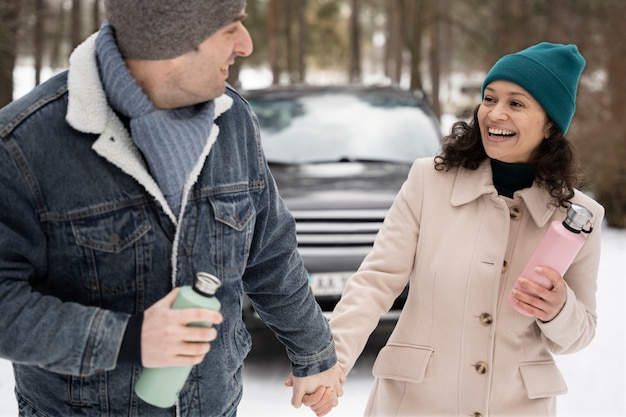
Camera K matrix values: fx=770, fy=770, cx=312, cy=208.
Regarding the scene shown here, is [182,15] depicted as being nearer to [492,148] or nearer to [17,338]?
[17,338]

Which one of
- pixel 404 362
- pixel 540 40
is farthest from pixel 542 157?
pixel 540 40

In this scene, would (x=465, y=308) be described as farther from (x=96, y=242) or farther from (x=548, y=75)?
(x=96, y=242)

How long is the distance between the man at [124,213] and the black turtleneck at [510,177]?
107 centimetres

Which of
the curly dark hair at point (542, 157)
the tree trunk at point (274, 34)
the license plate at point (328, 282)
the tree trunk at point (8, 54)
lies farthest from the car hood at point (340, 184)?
the tree trunk at point (274, 34)

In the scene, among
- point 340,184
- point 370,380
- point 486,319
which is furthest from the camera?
point 340,184

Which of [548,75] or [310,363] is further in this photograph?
[548,75]

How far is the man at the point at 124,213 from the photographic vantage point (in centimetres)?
158

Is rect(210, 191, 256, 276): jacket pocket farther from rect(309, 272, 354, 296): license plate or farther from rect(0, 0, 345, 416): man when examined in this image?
rect(309, 272, 354, 296): license plate

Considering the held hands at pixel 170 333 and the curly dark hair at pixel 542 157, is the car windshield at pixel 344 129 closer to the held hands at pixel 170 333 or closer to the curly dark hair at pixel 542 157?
the curly dark hair at pixel 542 157

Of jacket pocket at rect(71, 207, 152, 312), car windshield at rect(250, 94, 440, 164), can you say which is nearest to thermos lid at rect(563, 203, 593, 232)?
jacket pocket at rect(71, 207, 152, 312)

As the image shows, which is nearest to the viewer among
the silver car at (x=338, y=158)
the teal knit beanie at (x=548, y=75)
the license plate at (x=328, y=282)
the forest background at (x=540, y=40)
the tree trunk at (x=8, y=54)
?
the teal knit beanie at (x=548, y=75)

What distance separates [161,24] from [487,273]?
136 centimetres

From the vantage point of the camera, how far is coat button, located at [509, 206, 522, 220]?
2546 millimetres

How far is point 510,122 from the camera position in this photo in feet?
8.21
